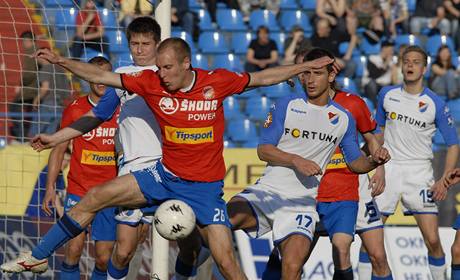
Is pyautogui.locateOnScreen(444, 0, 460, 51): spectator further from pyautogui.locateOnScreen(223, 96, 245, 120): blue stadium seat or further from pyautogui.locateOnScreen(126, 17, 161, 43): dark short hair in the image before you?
pyautogui.locateOnScreen(126, 17, 161, 43): dark short hair

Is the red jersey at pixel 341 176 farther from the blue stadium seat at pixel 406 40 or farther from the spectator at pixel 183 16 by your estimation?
the blue stadium seat at pixel 406 40

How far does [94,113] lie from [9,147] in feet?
10.9

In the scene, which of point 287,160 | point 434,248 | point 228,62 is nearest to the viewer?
point 287,160

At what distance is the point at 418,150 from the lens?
10.7 meters

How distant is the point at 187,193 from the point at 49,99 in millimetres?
4219

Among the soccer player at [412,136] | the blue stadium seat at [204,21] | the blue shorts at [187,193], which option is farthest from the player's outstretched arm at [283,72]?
the blue stadium seat at [204,21]

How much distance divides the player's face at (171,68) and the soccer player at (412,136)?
348cm

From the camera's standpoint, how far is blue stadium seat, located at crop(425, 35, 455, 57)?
56.2 feet

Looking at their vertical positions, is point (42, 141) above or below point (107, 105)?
below

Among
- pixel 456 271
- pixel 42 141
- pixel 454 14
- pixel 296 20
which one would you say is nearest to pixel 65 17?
pixel 42 141

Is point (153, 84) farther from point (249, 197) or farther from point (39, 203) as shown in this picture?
point (39, 203)

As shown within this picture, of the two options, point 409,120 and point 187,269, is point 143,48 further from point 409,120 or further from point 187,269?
point 409,120

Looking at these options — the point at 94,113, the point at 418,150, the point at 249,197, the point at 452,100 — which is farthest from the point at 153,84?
the point at 452,100

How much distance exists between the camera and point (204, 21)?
1709 centimetres
